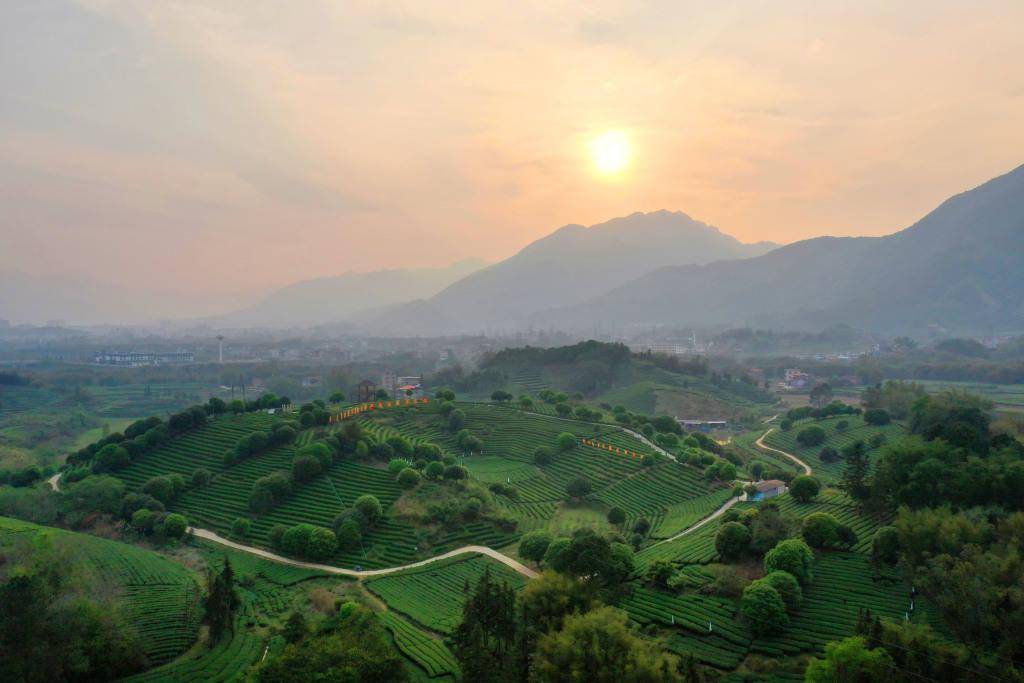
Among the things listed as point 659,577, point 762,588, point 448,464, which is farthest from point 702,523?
point 448,464

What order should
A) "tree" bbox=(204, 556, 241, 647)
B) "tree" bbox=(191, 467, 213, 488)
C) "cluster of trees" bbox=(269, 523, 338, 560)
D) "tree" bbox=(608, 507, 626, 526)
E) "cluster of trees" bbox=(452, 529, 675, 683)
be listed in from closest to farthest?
"cluster of trees" bbox=(452, 529, 675, 683), "tree" bbox=(204, 556, 241, 647), "cluster of trees" bbox=(269, 523, 338, 560), "tree" bbox=(608, 507, 626, 526), "tree" bbox=(191, 467, 213, 488)

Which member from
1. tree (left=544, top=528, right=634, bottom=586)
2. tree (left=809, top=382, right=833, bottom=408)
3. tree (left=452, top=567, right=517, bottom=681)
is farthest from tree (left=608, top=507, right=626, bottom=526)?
tree (left=809, top=382, right=833, bottom=408)

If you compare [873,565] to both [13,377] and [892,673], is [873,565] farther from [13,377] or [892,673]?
[13,377]

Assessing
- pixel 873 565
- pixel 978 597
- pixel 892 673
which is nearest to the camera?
pixel 892 673

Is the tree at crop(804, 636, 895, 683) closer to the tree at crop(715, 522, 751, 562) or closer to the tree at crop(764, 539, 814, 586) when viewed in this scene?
the tree at crop(764, 539, 814, 586)

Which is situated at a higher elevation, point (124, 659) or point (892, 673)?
point (892, 673)

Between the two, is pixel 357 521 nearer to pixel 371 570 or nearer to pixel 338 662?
pixel 371 570

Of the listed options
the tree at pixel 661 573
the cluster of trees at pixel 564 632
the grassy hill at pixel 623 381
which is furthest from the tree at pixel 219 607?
the grassy hill at pixel 623 381
